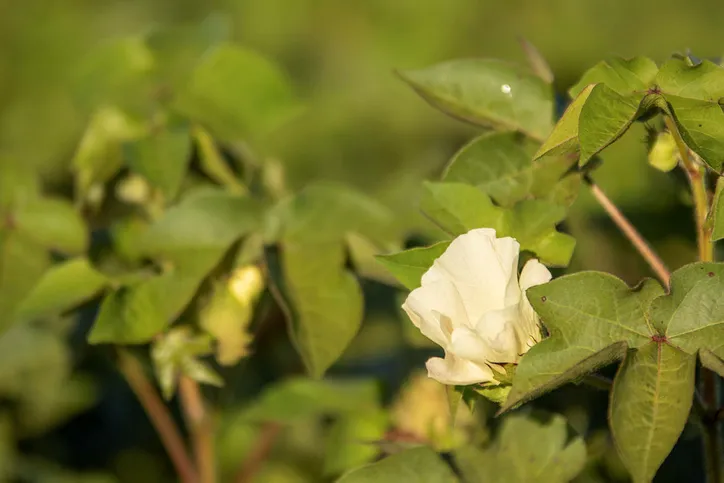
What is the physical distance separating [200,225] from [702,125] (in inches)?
21.8

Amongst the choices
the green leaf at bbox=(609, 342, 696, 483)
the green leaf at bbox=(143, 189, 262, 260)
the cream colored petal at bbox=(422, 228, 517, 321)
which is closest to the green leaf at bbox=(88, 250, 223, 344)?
the green leaf at bbox=(143, 189, 262, 260)

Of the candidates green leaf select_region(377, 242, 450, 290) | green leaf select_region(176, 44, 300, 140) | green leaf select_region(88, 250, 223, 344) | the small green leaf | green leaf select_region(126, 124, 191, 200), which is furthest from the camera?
green leaf select_region(176, 44, 300, 140)

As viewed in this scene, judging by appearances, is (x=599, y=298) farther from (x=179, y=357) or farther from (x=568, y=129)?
(x=179, y=357)

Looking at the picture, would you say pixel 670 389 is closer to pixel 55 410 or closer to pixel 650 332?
pixel 650 332

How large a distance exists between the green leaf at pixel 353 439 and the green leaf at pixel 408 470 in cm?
31

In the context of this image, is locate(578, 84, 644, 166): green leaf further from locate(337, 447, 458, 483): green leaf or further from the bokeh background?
the bokeh background

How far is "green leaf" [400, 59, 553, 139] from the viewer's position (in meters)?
0.96

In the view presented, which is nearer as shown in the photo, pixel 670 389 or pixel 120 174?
pixel 670 389

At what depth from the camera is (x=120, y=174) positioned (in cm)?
129

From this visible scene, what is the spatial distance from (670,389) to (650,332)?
46 mm

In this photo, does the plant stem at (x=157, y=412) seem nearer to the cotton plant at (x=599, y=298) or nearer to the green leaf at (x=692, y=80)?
the cotton plant at (x=599, y=298)

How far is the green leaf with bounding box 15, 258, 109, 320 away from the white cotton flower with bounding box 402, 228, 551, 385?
477mm

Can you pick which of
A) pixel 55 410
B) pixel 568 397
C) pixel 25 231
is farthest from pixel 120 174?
pixel 568 397

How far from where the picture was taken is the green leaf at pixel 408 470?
0.85 m
